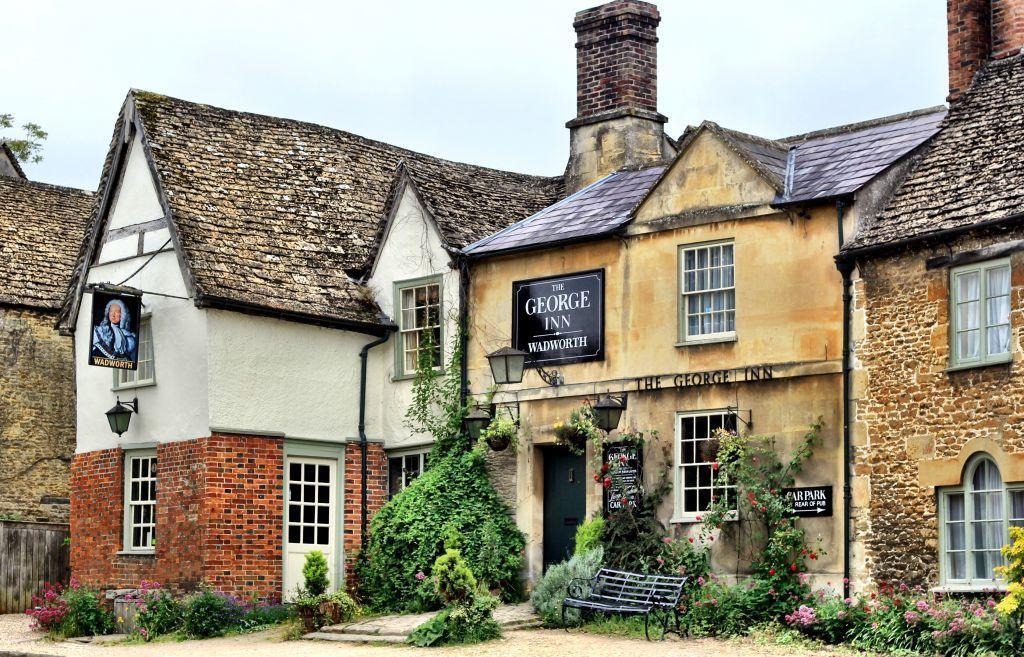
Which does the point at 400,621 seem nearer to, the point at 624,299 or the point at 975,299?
the point at 624,299

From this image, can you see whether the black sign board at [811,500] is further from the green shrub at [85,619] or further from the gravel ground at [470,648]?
the green shrub at [85,619]

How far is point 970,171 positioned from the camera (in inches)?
794

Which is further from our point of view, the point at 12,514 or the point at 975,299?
the point at 12,514

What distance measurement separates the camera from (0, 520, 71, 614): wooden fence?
27953 millimetres

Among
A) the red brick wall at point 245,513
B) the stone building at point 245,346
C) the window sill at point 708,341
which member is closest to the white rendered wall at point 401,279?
the stone building at point 245,346

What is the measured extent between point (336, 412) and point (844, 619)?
9544 mm

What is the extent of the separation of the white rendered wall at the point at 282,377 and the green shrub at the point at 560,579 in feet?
16.7

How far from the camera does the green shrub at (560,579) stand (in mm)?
21359

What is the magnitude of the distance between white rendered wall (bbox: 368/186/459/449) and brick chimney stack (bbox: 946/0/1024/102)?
8201 millimetres

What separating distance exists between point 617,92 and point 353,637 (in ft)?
37.4

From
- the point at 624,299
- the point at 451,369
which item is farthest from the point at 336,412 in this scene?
the point at 624,299

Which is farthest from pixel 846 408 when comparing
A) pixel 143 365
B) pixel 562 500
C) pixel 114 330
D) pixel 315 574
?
pixel 143 365

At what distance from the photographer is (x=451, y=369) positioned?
2488 cm

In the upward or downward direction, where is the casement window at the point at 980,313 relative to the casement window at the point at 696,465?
upward
